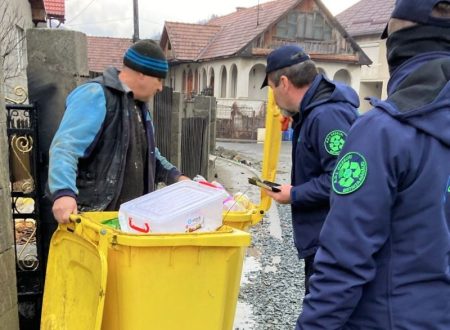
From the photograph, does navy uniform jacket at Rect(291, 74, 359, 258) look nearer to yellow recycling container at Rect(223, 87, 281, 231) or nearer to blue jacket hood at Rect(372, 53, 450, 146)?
yellow recycling container at Rect(223, 87, 281, 231)

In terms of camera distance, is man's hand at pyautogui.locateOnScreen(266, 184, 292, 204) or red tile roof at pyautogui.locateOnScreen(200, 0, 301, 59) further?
red tile roof at pyautogui.locateOnScreen(200, 0, 301, 59)

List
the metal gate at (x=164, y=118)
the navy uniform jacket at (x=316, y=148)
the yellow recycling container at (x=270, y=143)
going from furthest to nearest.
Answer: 1. the metal gate at (x=164, y=118)
2. the yellow recycling container at (x=270, y=143)
3. the navy uniform jacket at (x=316, y=148)

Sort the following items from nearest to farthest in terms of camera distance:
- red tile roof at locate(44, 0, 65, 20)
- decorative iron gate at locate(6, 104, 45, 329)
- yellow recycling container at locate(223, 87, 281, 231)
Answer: yellow recycling container at locate(223, 87, 281, 231) < decorative iron gate at locate(6, 104, 45, 329) < red tile roof at locate(44, 0, 65, 20)

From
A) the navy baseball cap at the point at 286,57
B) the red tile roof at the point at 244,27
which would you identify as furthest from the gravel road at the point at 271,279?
the red tile roof at the point at 244,27

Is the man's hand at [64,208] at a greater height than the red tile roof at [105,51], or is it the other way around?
the red tile roof at [105,51]

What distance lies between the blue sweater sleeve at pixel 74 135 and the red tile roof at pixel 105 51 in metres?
27.9

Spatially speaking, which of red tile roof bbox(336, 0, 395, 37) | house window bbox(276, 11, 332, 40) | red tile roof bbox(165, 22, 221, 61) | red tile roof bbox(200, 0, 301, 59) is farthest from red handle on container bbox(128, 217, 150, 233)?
red tile roof bbox(336, 0, 395, 37)

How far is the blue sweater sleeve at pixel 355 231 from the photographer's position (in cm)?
128

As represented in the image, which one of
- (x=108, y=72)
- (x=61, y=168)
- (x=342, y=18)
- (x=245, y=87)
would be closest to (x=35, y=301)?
(x=61, y=168)

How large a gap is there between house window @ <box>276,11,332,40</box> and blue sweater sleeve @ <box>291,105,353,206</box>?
74.8 feet

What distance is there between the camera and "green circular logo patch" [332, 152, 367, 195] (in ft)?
4.23

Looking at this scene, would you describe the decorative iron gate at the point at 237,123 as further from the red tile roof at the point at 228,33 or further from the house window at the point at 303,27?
the house window at the point at 303,27

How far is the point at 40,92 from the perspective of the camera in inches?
126

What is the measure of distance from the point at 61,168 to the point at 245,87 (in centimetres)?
2181
